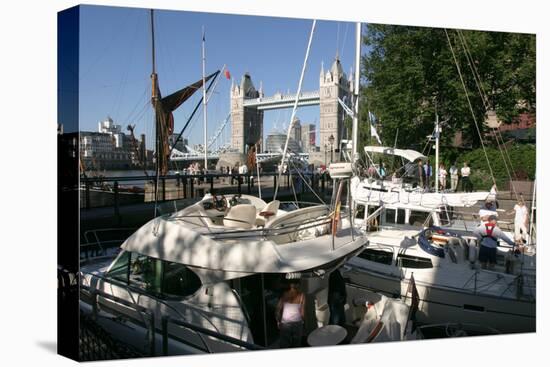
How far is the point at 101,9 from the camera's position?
4.77 meters

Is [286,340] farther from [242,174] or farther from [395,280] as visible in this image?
[242,174]

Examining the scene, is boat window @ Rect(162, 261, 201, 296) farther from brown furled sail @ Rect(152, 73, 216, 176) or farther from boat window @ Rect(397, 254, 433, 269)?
boat window @ Rect(397, 254, 433, 269)

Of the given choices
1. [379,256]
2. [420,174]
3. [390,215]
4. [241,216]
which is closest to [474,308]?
[379,256]

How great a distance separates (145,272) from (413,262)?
13.7 feet

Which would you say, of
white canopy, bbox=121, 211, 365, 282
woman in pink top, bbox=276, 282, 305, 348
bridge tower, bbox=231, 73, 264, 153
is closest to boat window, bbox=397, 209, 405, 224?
bridge tower, bbox=231, 73, 264, 153

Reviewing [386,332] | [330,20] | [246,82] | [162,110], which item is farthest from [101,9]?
[386,332]

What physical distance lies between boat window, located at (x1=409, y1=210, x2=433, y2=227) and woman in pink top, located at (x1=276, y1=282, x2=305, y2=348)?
420 centimetres

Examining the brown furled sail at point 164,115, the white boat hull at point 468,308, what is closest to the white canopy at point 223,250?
the brown furled sail at point 164,115

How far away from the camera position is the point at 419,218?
8891mm

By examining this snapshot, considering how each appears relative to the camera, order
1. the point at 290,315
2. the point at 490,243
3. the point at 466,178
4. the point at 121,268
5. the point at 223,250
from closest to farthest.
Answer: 1. the point at 223,250
2. the point at 290,315
3. the point at 121,268
4. the point at 490,243
5. the point at 466,178

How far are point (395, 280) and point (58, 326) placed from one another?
477 centimetres

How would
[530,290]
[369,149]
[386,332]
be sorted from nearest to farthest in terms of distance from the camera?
1. [386,332]
2. [530,290]
3. [369,149]

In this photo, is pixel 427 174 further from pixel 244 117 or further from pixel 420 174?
pixel 244 117

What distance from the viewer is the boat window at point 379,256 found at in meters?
7.49
